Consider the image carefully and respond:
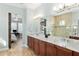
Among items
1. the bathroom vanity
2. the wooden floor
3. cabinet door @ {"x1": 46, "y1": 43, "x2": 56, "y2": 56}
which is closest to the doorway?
the wooden floor

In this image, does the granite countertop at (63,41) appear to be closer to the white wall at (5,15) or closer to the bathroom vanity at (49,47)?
the bathroom vanity at (49,47)

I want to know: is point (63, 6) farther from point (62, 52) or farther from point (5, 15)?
point (5, 15)

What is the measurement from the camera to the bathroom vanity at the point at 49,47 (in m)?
2.21

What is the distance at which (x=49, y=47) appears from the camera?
2.58 meters

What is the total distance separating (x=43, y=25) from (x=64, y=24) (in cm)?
47

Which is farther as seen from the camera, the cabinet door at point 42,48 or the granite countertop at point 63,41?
the cabinet door at point 42,48

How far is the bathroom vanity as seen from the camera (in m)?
2.21

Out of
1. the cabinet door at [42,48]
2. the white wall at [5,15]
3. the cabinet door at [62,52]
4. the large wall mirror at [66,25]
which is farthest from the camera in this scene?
→ the cabinet door at [42,48]

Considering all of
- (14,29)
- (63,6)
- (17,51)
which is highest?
(63,6)

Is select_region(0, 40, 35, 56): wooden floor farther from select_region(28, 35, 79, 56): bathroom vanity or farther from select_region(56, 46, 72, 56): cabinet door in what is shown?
select_region(56, 46, 72, 56): cabinet door

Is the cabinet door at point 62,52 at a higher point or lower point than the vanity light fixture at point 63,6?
lower

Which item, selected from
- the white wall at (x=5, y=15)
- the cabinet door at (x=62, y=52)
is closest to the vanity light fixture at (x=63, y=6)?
the white wall at (x=5, y=15)

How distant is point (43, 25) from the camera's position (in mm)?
2572

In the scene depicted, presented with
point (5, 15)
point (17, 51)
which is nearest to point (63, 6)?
point (5, 15)
